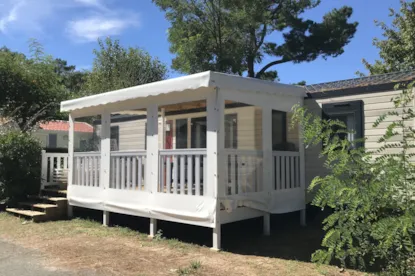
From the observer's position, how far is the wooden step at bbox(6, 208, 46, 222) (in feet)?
26.1

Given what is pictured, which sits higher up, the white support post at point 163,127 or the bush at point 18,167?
the white support post at point 163,127

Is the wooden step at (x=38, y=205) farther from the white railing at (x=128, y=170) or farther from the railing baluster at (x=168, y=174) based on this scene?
the railing baluster at (x=168, y=174)

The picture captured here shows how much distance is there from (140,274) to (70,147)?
4795 millimetres

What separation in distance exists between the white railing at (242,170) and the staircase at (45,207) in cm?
460

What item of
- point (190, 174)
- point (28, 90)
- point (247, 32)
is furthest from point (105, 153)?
point (247, 32)

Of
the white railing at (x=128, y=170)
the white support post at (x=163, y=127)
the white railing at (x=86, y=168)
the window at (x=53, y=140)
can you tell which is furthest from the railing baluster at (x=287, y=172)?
the window at (x=53, y=140)

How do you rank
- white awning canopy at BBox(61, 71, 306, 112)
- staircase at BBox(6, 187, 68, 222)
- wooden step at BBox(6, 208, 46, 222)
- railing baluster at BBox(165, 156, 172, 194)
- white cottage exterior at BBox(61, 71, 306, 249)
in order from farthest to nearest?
staircase at BBox(6, 187, 68, 222), wooden step at BBox(6, 208, 46, 222), railing baluster at BBox(165, 156, 172, 194), white cottage exterior at BBox(61, 71, 306, 249), white awning canopy at BBox(61, 71, 306, 112)

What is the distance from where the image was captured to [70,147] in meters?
8.52

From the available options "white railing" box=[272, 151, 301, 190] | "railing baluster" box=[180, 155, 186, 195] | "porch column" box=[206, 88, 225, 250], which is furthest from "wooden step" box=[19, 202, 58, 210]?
"white railing" box=[272, 151, 301, 190]

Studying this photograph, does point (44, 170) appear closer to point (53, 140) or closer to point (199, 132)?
point (199, 132)

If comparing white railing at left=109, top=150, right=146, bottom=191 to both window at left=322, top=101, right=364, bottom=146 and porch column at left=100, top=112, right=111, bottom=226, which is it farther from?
window at left=322, top=101, right=364, bottom=146

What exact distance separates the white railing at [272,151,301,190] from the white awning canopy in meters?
1.10

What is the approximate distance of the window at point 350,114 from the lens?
680 centimetres

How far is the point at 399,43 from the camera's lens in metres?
16.3
